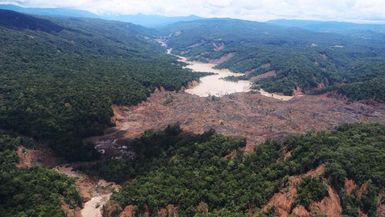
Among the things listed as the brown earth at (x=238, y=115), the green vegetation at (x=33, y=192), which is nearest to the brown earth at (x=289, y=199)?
the brown earth at (x=238, y=115)

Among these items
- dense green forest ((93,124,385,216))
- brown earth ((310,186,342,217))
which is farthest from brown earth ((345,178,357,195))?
brown earth ((310,186,342,217))

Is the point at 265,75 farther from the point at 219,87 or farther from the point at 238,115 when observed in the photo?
the point at 238,115

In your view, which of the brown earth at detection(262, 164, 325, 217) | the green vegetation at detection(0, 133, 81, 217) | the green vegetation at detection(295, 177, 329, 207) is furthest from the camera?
the green vegetation at detection(0, 133, 81, 217)

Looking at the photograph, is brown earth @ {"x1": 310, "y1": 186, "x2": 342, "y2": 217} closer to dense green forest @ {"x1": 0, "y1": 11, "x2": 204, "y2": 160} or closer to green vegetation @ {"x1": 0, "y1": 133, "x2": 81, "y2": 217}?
green vegetation @ {"x1": 0, "y1": 133, "x2": 81, "y2": 217}

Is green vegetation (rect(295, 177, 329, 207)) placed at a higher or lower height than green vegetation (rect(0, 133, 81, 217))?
higher

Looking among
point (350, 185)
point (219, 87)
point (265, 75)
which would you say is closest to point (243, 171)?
point (350, 185)

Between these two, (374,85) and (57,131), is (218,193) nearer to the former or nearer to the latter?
(57,131)
